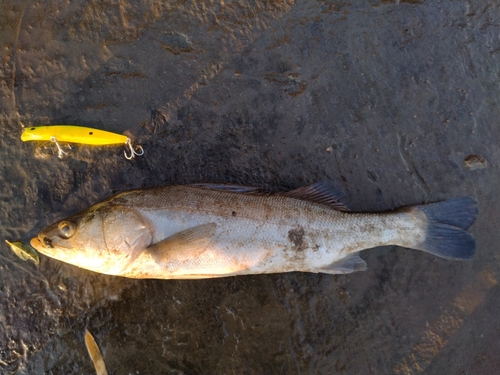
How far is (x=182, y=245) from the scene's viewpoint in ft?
8.82

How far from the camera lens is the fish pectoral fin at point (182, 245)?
269cm

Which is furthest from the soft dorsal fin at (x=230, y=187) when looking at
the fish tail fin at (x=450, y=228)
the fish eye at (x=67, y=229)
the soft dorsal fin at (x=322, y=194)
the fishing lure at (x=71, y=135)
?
the fish tail fin at (x=450, y=228)

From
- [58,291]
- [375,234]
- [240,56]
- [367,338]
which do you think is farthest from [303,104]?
[58,291]

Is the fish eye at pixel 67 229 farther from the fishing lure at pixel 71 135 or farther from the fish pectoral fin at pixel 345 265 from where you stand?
the fish pectoral fin at pixel 345 265

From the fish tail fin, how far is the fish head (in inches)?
86.5

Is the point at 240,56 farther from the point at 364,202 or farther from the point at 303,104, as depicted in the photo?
the point at 364,202

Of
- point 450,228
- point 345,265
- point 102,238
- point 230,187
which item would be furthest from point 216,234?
point 450,228

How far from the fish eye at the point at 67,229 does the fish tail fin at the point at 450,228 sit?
8.80 ft

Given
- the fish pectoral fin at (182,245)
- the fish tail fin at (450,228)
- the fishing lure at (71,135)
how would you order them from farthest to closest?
the fishing lure at (71,135) < the fish tail fin at (450,228) < the fish pectoral fin at (182,245)

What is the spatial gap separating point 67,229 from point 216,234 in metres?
1.12

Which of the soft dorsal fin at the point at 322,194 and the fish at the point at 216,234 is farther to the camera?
the soft dorsal fin at the point at 322,194

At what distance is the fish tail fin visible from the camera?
2.98m

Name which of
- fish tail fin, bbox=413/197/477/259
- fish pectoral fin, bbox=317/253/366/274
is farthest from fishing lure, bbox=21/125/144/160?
fish tail fin, bbox=413/197/477/259

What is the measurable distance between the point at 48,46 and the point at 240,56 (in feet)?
5.53
